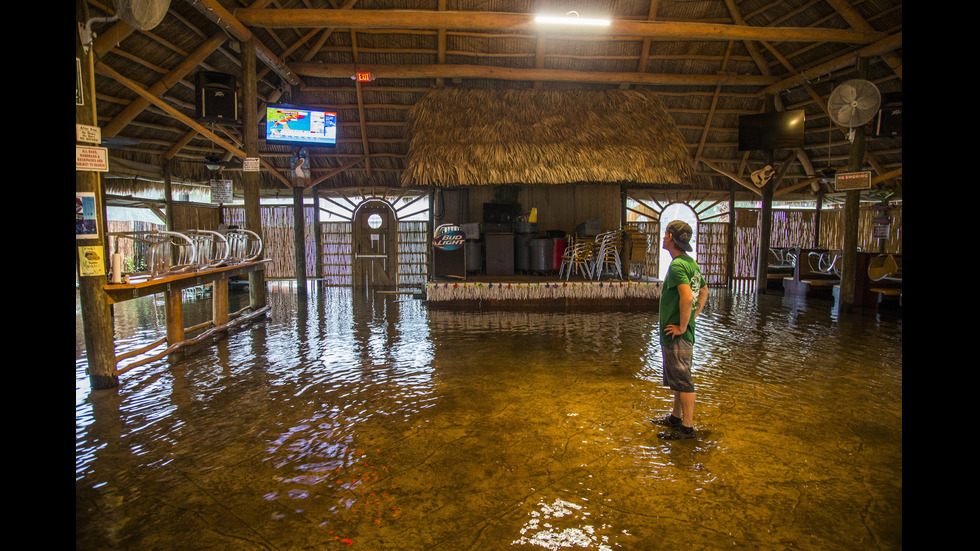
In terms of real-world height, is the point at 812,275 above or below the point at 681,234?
below

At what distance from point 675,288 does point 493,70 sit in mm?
7806

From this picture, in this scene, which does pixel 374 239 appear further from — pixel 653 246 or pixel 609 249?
pixel 653 246

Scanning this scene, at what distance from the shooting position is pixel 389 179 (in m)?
12.7

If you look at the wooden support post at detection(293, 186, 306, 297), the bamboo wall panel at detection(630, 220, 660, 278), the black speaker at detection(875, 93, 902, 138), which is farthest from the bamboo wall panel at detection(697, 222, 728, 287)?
the wooden support post at detection(293, 186, 306, 297)

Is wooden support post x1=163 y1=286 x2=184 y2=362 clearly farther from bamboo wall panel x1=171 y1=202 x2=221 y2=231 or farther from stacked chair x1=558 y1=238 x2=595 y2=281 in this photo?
bamboo wall panel x1=171 y1=202 x2=221 y2=231

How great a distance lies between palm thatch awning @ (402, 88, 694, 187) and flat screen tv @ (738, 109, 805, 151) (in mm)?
1559

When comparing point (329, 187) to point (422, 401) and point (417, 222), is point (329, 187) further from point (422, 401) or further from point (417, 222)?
point (422, 401)

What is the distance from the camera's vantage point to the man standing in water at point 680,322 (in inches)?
121

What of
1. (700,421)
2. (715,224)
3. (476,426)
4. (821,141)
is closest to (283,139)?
(476,426)

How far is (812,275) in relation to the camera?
10812 mm

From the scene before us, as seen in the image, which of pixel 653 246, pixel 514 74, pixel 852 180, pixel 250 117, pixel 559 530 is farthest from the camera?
pixel 653 246

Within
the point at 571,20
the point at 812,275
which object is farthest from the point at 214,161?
the point at 812,275

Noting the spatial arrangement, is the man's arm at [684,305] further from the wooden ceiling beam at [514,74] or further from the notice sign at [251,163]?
the wooden ceiling beam at [514,74]
